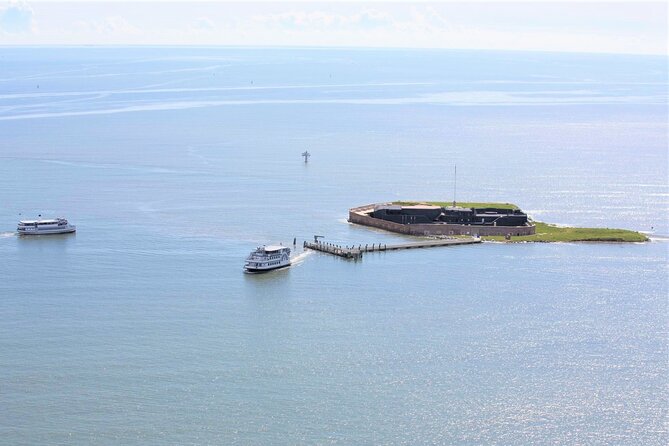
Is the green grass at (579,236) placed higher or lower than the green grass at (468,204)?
lower

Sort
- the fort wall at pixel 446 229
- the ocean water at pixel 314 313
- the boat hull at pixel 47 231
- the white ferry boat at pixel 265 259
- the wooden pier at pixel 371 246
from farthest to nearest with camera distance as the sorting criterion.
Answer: the fort wall at pixel 446 229 < the boat hull at pixel 47 231 < the wooden pier at pixel 371 246 < the white ferry boat at pixel 265 259 < the ocean water at pixel 314 313

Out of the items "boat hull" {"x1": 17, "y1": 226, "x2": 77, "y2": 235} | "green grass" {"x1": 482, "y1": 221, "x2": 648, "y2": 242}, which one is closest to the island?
"green grass" {"x1": 482, "y1": 221, "x2": 648, "y2": 242}

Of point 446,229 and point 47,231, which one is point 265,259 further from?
point 47,231

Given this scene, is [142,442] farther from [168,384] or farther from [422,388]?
[422,388]

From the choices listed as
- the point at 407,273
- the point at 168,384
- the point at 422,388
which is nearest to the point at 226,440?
the point at 168,384

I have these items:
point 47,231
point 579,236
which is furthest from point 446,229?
point 47,231

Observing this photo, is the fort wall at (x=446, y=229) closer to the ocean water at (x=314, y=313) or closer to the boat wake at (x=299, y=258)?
the ocean water at (x=314, y=313)

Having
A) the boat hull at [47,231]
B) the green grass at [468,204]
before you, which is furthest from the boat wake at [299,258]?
the boat hull at [47,231]
